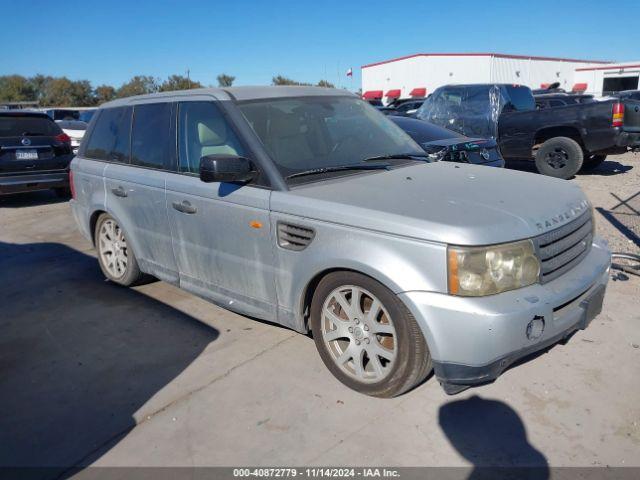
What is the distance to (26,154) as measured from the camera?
927cm

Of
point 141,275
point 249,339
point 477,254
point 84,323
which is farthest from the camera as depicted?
point 141,275

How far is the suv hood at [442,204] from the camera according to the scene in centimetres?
268

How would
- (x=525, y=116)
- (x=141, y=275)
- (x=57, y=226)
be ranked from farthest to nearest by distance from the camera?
1. (x=525, y=116)
2. (x=57, y=226)
3. (x=141, y=275)

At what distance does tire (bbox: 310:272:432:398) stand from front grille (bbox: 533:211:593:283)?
0.78m

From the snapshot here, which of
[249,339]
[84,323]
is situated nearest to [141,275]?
[84,323]

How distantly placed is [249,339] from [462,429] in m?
1.77

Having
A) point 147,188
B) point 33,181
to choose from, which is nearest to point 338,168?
point 147,188

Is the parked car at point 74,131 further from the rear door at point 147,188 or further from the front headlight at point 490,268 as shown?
the front headlight at point 490,268

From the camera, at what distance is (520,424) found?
2889 mm

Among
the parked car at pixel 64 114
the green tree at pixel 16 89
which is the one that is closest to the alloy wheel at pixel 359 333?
the parked car at pixel 64 114

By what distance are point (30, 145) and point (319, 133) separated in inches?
298

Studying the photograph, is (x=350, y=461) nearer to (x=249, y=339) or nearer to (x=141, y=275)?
(x=249, y=339)

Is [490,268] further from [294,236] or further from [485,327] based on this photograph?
[294,236]

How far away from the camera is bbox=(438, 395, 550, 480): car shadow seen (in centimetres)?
256
